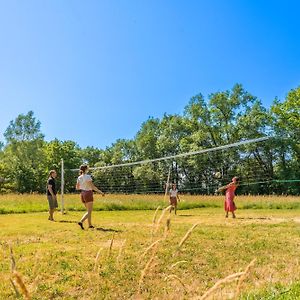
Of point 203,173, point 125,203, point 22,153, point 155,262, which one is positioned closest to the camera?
point 155,262

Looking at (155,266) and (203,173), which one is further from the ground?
(203,173)

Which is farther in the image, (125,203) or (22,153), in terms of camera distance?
(22,153)

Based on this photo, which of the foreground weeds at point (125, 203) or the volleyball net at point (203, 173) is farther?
the volleyball net at point (203, 173)

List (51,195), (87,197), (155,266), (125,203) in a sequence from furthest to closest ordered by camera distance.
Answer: (125,203) < (51,195) < (87,197) < (155,266)

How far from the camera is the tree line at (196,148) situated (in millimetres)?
40094

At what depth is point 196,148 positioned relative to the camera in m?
57.5

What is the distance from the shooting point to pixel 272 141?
4816cm

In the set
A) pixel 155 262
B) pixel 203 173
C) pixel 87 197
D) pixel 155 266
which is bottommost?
pixel 155 266

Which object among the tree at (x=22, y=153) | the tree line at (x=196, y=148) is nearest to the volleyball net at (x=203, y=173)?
the tree line at (x=196, y=148)

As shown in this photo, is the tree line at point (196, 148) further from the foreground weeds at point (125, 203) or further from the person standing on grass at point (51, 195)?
the person standing on grass at point (51, 195)

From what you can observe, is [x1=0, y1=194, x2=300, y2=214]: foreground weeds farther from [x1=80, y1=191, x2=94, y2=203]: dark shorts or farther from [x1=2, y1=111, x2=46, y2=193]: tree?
[x1=2, y1=111, x2=46, y2=193]: tree

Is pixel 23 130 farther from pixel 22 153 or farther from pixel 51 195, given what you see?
pixel 51 195

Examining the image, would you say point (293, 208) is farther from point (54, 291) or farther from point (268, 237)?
point (54, 291)

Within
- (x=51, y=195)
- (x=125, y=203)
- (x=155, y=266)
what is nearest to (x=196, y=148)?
(x=125, y=203)
